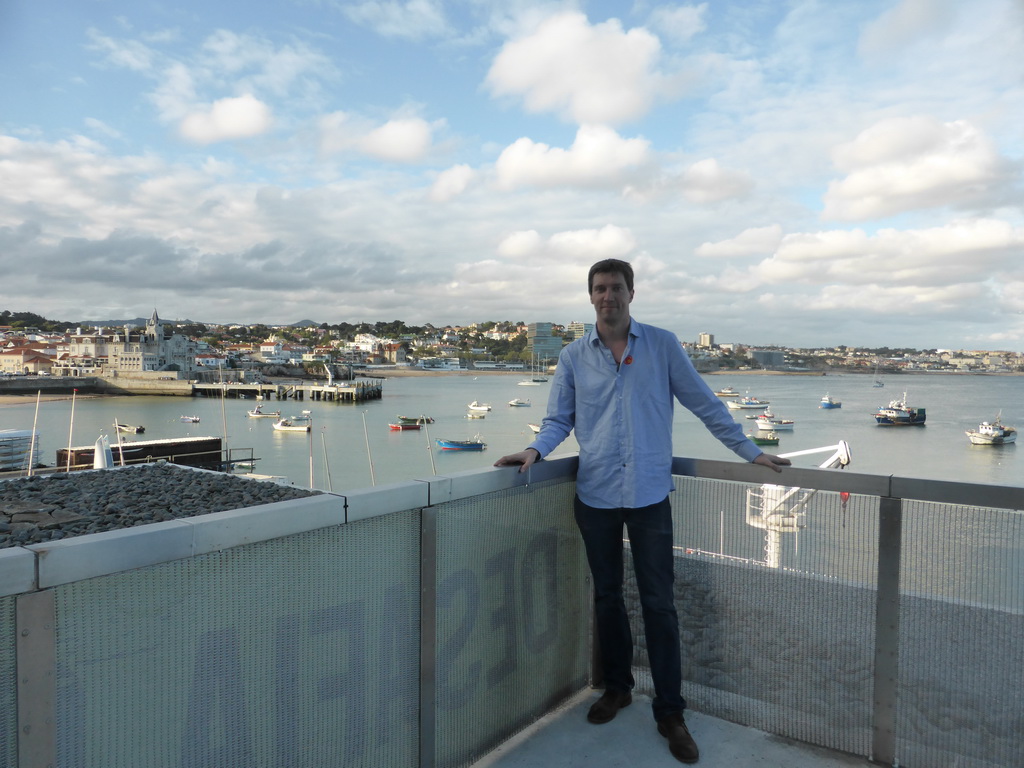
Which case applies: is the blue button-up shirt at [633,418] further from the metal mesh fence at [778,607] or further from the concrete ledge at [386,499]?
the concrete ledge at [386,499]

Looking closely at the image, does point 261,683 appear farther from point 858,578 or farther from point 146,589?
point 858,578

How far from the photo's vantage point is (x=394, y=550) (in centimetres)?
189

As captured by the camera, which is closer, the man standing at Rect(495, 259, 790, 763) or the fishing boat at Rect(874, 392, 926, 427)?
the man standing at Rect(495, 259, 790, 763)

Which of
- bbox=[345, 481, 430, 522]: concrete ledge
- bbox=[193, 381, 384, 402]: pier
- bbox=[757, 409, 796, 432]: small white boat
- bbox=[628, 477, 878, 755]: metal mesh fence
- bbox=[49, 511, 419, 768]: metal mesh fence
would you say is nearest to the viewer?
bbox=[49, 511, 419, 768]: metal mesh fence

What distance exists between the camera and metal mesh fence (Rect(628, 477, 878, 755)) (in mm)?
2293

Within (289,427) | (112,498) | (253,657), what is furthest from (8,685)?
(289,427)

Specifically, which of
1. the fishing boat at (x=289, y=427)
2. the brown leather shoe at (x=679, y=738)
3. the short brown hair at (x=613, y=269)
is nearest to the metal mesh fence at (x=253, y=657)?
the brown leather shoe at (x=679, y=738)

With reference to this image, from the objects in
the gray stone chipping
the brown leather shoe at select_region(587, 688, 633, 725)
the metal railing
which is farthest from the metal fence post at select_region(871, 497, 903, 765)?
the gray stone chipping

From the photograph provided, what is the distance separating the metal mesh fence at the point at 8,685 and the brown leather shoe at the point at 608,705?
72.7 inches

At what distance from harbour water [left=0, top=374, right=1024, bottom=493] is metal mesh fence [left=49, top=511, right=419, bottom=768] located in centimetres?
2343

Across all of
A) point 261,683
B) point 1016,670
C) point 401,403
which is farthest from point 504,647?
point 401,403

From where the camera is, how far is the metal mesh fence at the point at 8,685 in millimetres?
1144

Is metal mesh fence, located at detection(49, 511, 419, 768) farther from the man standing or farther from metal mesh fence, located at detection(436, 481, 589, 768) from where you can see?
the man standing

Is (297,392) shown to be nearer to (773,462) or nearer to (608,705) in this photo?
(608,705)
